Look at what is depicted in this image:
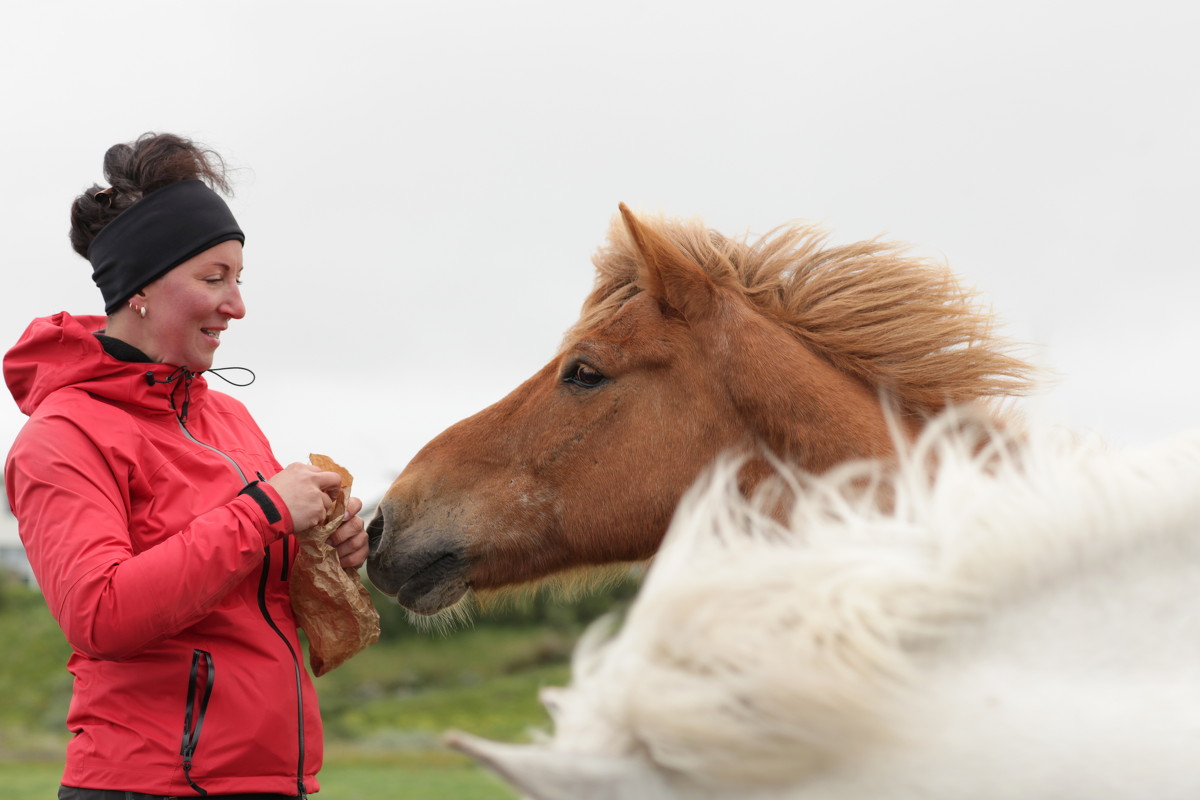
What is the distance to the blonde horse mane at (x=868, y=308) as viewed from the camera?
3.04 meters

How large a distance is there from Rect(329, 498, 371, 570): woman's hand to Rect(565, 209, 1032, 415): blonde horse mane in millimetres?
944

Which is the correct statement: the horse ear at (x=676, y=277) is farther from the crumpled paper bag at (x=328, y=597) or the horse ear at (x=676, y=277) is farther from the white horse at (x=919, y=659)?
the white horse at (x=919, y=659)

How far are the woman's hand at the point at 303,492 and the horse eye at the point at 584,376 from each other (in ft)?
3.02

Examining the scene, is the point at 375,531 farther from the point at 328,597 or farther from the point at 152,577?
the point at 152,577

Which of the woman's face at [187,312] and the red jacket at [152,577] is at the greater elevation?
the woman's face at [187,312]

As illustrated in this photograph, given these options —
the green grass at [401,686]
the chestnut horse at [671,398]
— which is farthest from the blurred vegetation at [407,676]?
the chestnut horse at [671,398]

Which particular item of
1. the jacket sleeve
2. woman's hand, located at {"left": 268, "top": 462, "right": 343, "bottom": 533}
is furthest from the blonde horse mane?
the jacket sleeve

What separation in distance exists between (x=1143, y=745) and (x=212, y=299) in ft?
7.40

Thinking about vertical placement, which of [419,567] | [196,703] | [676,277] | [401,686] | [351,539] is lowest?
[401,686]

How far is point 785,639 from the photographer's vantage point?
3.95ft

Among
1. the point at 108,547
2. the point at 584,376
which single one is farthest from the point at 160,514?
the point at 584,376

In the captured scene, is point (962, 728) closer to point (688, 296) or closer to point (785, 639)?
point (785, 639)

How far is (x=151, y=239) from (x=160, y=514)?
2.25 ft

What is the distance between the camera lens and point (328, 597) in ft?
9.02
